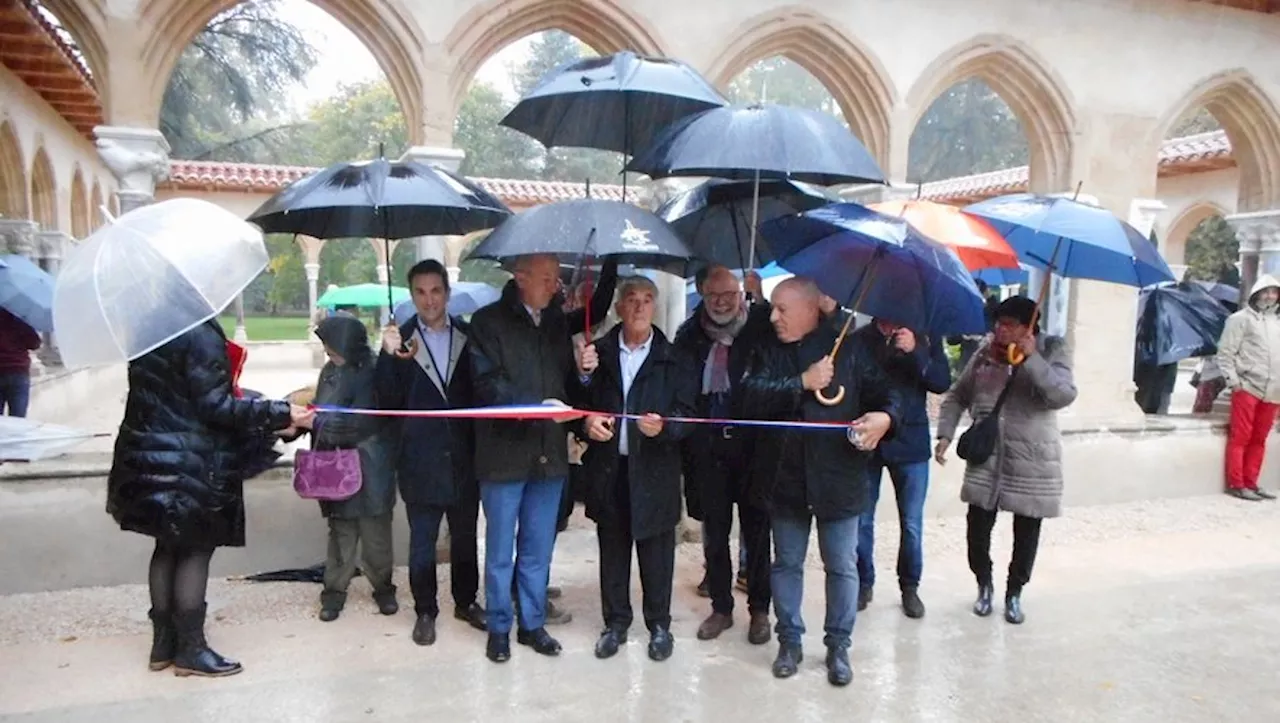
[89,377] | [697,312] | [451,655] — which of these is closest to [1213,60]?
[697,312]

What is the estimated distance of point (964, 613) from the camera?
4.02 metres

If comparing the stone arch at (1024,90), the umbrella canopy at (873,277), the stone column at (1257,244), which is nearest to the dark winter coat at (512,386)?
the umbrella canopy at (873,277)

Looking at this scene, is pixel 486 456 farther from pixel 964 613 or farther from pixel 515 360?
pixel 964 613

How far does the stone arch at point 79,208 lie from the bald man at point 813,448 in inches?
590

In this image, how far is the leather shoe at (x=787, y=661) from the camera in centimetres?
327

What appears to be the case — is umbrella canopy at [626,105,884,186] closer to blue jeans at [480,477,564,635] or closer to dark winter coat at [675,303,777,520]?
dark winter coat at [675,303,777,520]

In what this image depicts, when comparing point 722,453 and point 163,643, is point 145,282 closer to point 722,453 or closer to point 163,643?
point 163,643

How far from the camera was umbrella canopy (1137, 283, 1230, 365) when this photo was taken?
6.98 m

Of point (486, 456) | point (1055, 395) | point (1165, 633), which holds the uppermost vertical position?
point (1055, 395)

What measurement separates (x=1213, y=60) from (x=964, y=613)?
5851 millimetres

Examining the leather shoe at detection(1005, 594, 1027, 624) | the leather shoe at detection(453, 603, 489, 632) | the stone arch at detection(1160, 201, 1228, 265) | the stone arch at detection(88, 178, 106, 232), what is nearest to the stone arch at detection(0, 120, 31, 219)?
the stone arch at detection(88, 178, 106, 232)

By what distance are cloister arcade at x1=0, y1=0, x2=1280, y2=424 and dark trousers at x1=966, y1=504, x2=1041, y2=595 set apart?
9.57 ft

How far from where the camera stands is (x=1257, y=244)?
7.54 meters

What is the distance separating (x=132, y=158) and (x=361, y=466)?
2303mm
